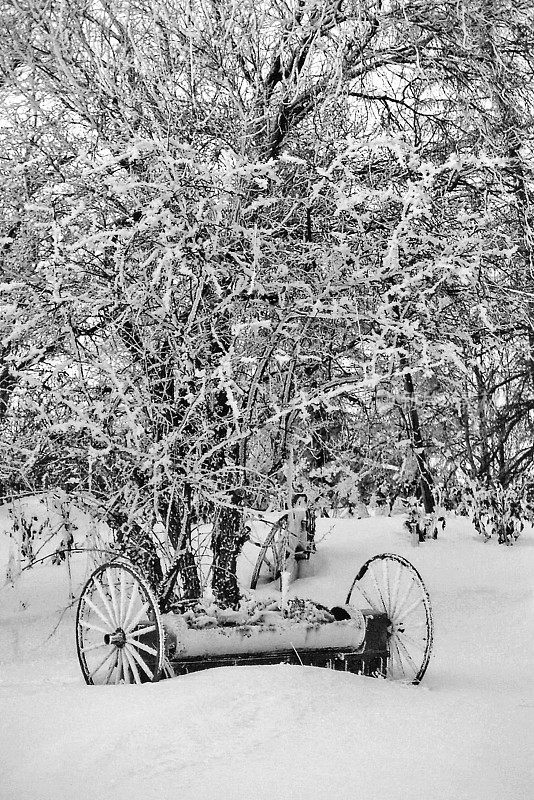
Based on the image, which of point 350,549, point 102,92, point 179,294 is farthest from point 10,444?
point 350,549

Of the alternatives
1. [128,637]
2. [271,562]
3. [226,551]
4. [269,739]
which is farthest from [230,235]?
[271,562]

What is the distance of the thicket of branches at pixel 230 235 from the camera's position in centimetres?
525

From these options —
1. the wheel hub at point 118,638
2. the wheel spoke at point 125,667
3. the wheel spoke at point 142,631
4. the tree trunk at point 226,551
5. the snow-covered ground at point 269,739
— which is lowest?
the snow-covered ground at point 269,739

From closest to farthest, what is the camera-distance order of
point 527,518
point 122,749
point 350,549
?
point 122,749 < point 350,549 < point 527,518

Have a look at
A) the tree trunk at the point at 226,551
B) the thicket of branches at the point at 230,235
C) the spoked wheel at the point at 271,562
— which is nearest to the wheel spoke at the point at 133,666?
the thicket of branches at the point at 230,235

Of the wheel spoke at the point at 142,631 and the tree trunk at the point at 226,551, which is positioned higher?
the tree trunk at the point at 226,551

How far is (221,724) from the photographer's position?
3.71 meters

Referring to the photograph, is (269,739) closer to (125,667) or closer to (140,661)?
(140,661)

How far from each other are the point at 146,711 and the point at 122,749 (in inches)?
13.3

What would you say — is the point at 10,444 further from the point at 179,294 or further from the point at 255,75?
the point at 255,75

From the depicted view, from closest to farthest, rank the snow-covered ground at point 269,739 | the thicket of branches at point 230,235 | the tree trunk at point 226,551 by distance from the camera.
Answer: the snow-covered ground at point 269,739, the thicket of branches at point 230,235, the tree trunk at point 226,551

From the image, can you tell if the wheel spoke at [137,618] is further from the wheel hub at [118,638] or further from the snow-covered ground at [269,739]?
the snow-covered ground at [269,739]

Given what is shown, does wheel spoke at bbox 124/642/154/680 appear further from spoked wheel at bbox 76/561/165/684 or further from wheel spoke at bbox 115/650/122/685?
wheel spoke at bbox 115/650/122/685

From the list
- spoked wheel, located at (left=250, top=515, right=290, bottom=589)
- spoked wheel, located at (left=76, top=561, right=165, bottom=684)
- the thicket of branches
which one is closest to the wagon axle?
spoked wheel, located at (left=76, top=561, right=165, bottom=684)
